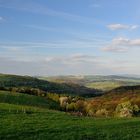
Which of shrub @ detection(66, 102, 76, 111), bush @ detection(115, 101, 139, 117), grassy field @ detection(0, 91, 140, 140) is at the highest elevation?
grassy field @ detection(0, 91, 140, 140)

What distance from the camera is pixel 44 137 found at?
33.6 m

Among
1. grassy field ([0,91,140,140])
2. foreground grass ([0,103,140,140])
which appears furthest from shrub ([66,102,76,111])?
foreground grass ([0,103,140,140])

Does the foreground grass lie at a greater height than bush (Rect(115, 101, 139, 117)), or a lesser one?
greater

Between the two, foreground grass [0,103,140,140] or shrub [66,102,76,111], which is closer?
foreground grass [0,103,140,140]

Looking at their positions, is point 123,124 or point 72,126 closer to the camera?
point 72,126

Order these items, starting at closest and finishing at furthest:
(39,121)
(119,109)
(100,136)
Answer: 1. (100,136)
2. (39,121)
3. (119,109)

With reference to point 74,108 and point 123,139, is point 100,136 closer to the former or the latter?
point 123,139

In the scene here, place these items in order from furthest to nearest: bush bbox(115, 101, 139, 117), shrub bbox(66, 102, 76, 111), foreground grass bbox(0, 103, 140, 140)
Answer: shrub bbox(66, 102, 76, 111) < bush bbox(115, 101, 139, 117) < foreground grass bbox(0, 103, 140, 140)

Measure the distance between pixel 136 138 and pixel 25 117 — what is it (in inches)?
666

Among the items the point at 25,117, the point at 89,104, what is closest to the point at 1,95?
the point at 89,104

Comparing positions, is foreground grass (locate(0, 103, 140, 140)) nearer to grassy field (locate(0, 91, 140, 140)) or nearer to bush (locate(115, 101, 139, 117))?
grassy field (locate(0, 91, 140, 140))

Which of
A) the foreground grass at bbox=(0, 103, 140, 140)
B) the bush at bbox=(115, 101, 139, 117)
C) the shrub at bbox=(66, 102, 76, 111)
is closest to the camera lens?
the foreground grass at bbox=(0, 103, 140, 140)

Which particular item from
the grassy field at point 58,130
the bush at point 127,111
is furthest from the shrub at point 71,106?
the grassy field at point 58,130

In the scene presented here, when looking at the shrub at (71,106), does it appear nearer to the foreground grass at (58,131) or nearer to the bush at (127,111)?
the bush at (127,111)
